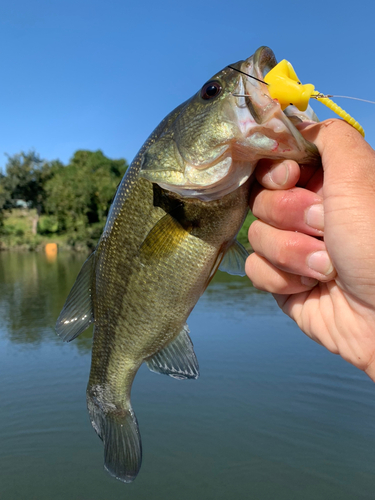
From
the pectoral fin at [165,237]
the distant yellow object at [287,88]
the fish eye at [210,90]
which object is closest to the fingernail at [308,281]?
the pectoral fin at [165,237]

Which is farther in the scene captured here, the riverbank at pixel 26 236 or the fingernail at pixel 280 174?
the riverbank at pixel 26 236

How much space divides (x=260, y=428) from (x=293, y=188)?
4928 millimetres

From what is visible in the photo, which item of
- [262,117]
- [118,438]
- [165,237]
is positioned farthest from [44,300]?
[262,117]

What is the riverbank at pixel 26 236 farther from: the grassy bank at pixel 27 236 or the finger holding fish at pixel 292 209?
the finger holding fish at pixel 292 209

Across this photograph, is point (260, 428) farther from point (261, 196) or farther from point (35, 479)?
point (261, 196)

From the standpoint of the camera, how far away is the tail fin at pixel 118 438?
2.50m

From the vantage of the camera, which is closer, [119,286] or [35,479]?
[119,286]

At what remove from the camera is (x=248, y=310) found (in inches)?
492

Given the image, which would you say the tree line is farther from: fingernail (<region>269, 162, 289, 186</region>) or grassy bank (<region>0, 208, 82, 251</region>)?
fingernail (<region>269, 162, 289, 186</region>)

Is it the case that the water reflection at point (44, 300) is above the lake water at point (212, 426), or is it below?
below

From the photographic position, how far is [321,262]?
2094mm

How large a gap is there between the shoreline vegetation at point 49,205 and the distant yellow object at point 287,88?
36.0 metres

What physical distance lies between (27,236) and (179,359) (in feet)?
145

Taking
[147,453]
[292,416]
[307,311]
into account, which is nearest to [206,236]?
[307,311]
